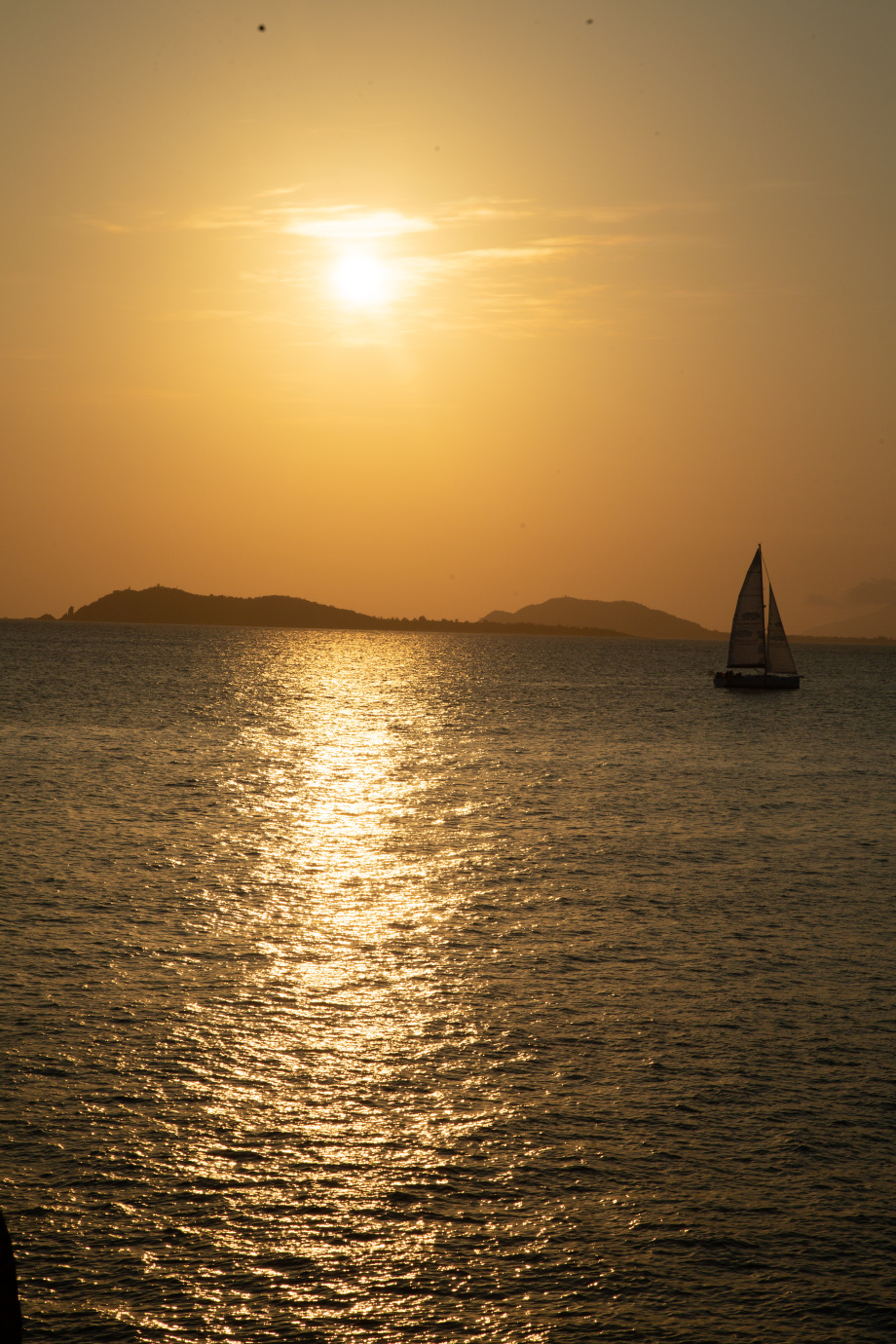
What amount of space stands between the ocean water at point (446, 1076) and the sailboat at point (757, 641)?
82505 mm

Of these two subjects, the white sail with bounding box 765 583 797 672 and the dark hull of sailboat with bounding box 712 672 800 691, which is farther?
the dark hull of sailboat with bounding box 712 672 800 691

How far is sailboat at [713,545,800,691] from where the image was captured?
430ft

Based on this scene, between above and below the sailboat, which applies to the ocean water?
below

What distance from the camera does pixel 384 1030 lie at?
23188 millimetres

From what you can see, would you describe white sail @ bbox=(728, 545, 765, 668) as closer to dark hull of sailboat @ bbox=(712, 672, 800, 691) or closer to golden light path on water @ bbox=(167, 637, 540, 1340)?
dark hull of sailboat @ bbox=(712, 672, 800, 691)

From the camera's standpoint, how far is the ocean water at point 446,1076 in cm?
1447

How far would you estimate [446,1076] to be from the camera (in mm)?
20844

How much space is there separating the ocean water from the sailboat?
3248 inches

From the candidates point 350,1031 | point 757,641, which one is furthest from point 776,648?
point 350,1031

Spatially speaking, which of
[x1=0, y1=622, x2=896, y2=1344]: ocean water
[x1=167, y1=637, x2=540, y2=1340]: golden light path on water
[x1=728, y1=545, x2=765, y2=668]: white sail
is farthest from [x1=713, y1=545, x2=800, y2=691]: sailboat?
[x1=167, y1=637, x2=540, y2=1340]: golden light path on water

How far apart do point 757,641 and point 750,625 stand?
9.58 feet

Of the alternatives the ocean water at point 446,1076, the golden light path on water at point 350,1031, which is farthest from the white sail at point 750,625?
the golden light path on water at point 350,1031

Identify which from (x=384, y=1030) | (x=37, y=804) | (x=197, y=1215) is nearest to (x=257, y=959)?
(x=384, y=1030)

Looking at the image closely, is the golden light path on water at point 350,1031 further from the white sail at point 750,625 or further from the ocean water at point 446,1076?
the white sail at point 750,625
